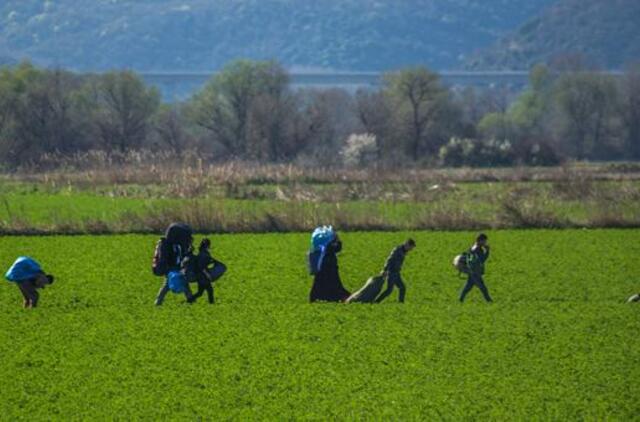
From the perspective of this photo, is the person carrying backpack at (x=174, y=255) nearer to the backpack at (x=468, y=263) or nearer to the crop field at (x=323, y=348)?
the crop field at (x=323, y=348)

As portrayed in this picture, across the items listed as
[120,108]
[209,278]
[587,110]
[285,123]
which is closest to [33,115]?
[120,108]

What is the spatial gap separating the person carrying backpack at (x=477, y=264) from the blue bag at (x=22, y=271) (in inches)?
302

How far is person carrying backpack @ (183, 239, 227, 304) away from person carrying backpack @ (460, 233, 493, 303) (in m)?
4.46

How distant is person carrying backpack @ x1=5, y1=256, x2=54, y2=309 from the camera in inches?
914

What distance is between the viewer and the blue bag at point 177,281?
77.5 feet

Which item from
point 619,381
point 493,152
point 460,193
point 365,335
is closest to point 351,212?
point 460,193

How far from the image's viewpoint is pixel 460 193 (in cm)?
5253

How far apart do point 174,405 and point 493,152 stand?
2769 inches

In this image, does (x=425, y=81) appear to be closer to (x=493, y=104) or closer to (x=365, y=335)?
(x=493, y=104)

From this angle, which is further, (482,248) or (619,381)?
(482,248)

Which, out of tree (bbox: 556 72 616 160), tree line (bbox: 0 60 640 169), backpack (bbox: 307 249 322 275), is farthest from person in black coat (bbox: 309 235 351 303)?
tree (bbox: 556 72 616 160)

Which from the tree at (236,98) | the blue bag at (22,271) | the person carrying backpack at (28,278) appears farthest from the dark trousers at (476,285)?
the tree at (236,98)

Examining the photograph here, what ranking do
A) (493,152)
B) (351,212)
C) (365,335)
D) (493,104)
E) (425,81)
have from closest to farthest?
(365,335)
(351,212)
(493,152)
(425,81)
(493,104)

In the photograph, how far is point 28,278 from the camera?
76.8 feet
